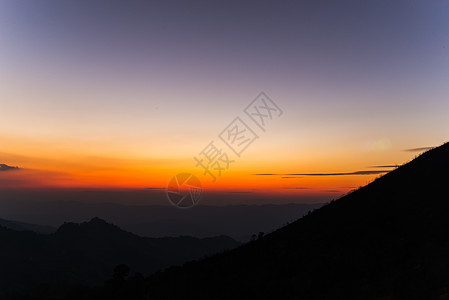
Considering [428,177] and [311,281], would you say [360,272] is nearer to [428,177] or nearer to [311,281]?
[311,281]

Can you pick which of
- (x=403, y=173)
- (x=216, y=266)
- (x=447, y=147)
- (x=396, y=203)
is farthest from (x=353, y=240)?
(x=447, y=147)

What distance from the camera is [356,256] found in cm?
1873

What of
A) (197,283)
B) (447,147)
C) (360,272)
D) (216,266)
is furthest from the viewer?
(447,147)

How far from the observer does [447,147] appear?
35344mm

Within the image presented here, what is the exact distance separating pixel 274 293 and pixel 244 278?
427 centimetres

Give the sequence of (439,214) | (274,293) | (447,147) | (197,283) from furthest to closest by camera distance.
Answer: (447,147) → (197,283) → (439,214) → (274,293)

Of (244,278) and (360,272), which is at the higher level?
(360,272)

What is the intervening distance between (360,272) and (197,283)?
42.7 ft

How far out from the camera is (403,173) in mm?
32781

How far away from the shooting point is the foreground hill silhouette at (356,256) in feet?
50.3

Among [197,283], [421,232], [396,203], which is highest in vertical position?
[396,203]

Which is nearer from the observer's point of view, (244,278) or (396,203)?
(244,278)

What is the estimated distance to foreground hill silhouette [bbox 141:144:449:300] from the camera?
15.3 meters

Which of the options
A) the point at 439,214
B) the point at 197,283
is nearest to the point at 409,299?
the point at 439,214
